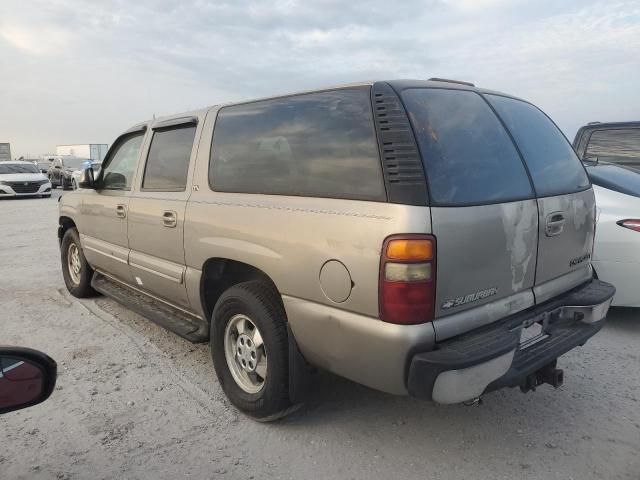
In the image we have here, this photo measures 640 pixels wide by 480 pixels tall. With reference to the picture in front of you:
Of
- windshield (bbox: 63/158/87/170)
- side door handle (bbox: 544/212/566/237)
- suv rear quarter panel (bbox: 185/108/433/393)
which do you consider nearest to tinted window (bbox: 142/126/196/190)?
suv rear quarter panel (bbox: 185/108/433/393)

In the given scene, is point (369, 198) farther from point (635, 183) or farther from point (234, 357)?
point (635, 183)

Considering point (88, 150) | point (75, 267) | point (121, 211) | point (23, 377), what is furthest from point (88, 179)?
point (88, 150)

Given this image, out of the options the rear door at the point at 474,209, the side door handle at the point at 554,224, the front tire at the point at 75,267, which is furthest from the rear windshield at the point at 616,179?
the front tire at the point at 75,267

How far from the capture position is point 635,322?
4.75 metres

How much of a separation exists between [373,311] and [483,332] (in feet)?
2.00

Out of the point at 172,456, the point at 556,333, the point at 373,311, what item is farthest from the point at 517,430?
the point at 172,456

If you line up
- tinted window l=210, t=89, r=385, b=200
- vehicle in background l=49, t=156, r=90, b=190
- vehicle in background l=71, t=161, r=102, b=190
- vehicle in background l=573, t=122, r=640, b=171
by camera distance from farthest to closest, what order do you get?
vehicle in background l=49, t=156, r=90, b=190, vehicle in background l=573, t=122, r=640, b=171, vehicle in background l=71, t=161, r=102, b=190, tinted window l=210, t=89, r=385, b=200

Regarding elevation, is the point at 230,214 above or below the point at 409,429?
above

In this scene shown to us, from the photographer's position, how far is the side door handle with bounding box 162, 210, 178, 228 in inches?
138

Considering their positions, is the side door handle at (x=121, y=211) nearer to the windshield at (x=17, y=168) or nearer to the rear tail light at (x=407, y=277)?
the rear tail light at (x=407, y=277)

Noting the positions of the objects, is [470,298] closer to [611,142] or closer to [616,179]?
[616,179]

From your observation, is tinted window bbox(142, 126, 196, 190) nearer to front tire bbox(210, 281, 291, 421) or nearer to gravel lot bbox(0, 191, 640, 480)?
front tire bbox(210, 281, 291, 421)

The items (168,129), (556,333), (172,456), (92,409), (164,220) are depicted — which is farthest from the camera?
(168,129)

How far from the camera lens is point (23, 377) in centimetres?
146
